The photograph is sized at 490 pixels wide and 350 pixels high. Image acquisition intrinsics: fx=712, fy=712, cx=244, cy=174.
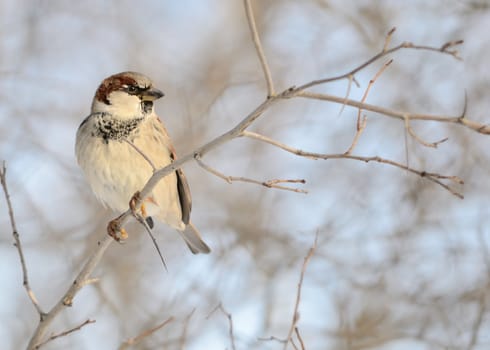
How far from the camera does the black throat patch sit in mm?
3639

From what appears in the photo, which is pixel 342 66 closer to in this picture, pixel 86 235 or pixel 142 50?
pixel 142 50

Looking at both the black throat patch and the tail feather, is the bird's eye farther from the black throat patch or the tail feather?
the tail feather

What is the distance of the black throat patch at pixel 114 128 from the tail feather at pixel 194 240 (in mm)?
909

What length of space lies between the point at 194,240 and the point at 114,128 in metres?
1.04

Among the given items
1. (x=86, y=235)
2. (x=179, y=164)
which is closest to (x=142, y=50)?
(x=86, y=235)

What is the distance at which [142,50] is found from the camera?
8008mm

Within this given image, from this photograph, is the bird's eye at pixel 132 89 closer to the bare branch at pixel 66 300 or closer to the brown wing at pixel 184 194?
the brown wing at pixel 184 194

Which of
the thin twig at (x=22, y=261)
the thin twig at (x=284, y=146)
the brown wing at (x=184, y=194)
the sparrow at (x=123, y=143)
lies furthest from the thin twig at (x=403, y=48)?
the brown wing at (x=184, y=194)

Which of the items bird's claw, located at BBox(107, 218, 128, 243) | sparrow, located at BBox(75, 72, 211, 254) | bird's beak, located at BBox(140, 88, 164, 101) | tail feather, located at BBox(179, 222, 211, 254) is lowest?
tail feather, located at BBox(179, 222, 211, 254)

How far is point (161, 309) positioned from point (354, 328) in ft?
4.44

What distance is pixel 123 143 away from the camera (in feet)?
11.9

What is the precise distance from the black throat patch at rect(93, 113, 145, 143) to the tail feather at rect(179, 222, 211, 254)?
2.98 ft

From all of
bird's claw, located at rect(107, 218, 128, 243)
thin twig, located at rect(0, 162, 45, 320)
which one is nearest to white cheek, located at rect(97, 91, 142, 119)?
bird's claw, located at rect(107, 218, 128, 243)

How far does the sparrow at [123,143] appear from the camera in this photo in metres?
3.62
